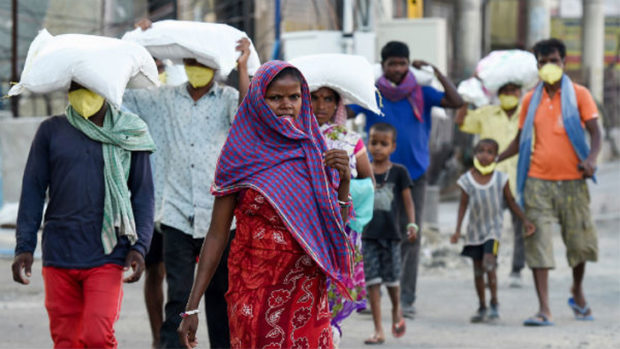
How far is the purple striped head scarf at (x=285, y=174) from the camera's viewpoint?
4.30m

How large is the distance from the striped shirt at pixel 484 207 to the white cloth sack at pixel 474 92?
1467 millimetres

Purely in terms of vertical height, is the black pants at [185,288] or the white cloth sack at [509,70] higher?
the white cloth sack at [509,70]

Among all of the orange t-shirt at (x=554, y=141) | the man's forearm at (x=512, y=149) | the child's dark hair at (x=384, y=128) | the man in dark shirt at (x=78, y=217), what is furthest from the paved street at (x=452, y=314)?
the man in dark shirt at (x=78, y=217)

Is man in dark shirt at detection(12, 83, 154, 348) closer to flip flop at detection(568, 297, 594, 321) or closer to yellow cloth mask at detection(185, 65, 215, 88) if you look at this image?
yellow cloth mask at detection(185, 65, 215, 88)

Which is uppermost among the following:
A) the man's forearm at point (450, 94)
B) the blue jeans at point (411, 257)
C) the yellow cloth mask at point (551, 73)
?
the yellow cloth mask at point (551, 73)

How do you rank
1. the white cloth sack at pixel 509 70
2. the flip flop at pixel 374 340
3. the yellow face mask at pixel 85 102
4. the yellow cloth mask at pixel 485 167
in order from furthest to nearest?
the white cloth sack at pixel 509 70 → the yellow cloth mask at pixel 485 167 → the flip flop at pixel 374 340 → the yellow face mask at pixel 85 102

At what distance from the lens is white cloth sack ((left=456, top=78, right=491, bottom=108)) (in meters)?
10.1

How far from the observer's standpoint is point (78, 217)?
16.8 ft

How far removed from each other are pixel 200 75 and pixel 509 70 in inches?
155

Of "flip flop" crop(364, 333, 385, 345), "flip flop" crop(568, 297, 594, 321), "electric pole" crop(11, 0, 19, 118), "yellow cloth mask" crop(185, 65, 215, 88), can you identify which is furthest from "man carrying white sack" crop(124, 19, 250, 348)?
"electric pole" crop(11, 0, 19, 118)

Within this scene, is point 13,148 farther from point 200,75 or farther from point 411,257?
point 200,75

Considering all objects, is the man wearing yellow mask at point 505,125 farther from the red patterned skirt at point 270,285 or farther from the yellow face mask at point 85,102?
the red patterned skirt at point 270,285

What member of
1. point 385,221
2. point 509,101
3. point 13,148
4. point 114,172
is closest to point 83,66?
point 114,172

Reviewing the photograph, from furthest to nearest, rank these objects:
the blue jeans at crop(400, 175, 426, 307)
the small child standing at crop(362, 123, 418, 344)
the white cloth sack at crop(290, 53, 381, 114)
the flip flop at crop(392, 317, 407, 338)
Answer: the blue jeans at crop(400, 175, 426, 307)
the small child standing at crop(362, 123, 418, 344)
the flip flop at crop(392, 317, 407, 338)
the white cloth sack at crop(290, 53, 381, 114)
